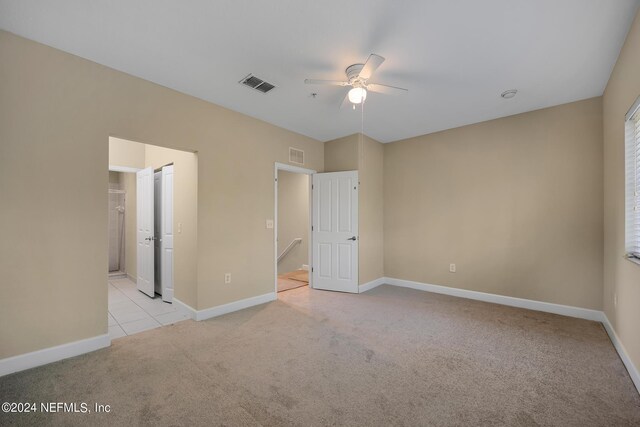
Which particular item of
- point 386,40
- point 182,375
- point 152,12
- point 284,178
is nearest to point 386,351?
point 182,375

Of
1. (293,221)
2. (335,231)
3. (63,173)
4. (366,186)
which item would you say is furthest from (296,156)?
(63,173)

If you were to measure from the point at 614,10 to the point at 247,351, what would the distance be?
4.05 meters

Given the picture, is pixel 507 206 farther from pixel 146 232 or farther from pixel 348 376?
pixel 146 232

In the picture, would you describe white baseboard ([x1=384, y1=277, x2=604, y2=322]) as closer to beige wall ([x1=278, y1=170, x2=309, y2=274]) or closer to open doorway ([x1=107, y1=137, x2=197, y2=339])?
beige wall ([x1=278, y1=170, x2=309, y2=274])

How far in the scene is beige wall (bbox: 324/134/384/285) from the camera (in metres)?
4.87

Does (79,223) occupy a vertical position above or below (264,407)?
above

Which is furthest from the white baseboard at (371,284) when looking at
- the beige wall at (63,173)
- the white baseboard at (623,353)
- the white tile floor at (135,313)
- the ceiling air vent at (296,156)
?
the white baseboard at (623,353)

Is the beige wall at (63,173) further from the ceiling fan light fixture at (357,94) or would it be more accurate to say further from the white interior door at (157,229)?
the ceiling fan light fixture at (357,94)

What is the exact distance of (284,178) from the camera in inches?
273

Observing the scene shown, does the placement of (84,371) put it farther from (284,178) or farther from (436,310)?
(284,178)

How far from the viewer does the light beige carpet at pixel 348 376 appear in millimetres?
1810

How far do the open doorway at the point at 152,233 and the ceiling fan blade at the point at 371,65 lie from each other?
2.26m

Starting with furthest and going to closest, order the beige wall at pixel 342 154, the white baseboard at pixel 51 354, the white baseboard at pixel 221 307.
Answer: the beige wall at pixel 342 154 → the white baseboard at pixel 221 307 → the white baseboard at pixel 51 354

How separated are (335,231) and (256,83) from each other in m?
2.74
